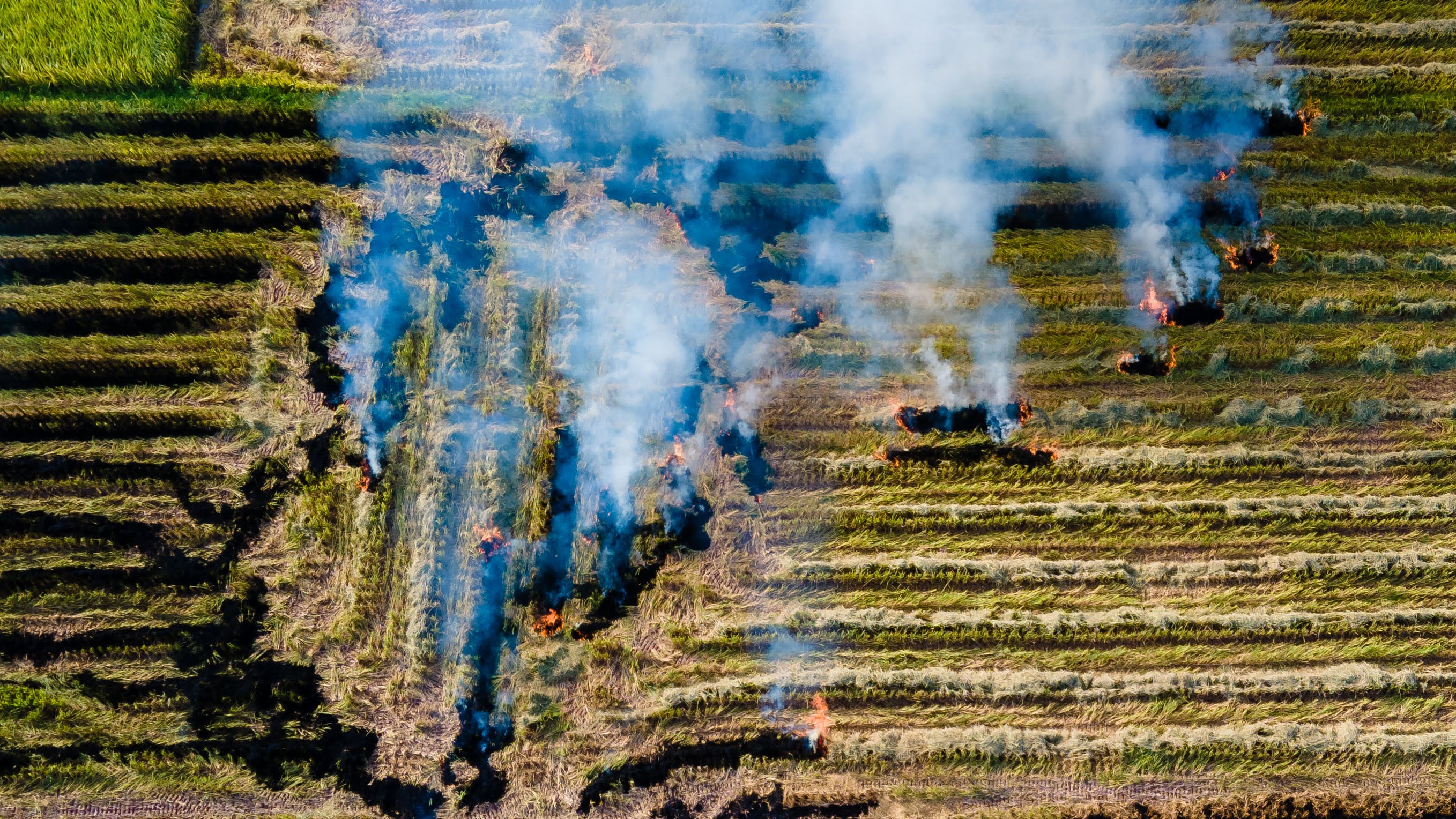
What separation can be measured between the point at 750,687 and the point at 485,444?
5067 mm

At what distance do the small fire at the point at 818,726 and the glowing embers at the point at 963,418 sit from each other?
13.2 feet

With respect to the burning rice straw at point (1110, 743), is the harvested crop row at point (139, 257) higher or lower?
higher

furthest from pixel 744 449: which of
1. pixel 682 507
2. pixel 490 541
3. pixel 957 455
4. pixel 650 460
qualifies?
pixel 490 541

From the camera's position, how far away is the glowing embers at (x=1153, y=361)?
10.0 meters

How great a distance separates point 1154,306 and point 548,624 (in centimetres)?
990

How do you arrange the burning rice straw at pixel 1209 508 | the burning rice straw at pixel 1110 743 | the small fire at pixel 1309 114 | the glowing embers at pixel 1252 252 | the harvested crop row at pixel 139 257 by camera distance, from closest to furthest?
the burning rice straw at pixel 1110 743 → the burning rice straw at pixel 1209 508 → the harvested crop row at pixel 139 257 → the glowing embers at pixel 1252 252 → the small fire at pixel 1309 114

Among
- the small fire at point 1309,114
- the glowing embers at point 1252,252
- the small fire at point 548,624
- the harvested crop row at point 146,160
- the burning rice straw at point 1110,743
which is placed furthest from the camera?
the small fire at point 1309,114

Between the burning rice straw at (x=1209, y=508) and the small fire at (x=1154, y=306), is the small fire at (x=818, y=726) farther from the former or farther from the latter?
the small fire at (x=1154, y=306)

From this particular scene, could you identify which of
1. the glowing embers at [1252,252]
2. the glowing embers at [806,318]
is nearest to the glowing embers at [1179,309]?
the glowing embers at [1252,252]

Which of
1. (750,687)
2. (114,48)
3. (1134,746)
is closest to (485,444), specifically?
(750,687)

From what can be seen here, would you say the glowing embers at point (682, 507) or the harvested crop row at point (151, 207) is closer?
the glowing embers at point (682, 507)

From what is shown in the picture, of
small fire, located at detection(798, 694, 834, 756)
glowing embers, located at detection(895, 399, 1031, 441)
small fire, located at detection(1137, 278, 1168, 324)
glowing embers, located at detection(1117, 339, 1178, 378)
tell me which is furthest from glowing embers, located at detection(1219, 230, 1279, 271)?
small fire, located at detection(798, 694, 834, 756)

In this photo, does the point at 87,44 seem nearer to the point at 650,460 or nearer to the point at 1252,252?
the point at 650,460

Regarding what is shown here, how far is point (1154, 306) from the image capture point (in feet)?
33.2
